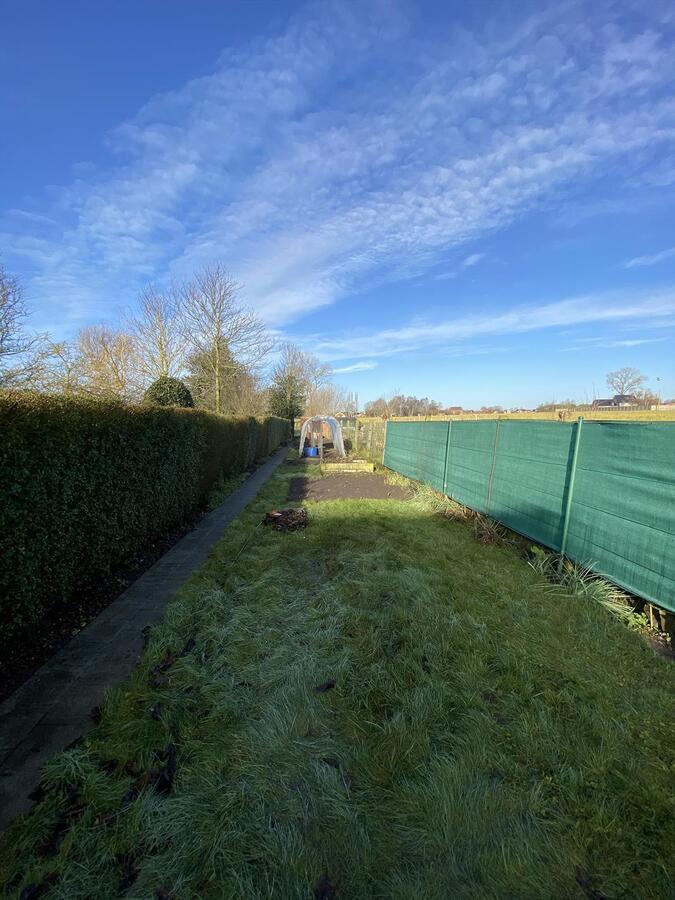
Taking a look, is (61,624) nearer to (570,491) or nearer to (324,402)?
(570,491)

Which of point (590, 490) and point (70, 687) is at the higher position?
point (590, 490)

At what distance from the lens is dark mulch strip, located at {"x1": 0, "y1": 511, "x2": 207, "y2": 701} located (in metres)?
2.60

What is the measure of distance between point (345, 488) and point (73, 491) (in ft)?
23.9

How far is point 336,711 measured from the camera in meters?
2.27

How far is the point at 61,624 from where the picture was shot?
3211 millimetres

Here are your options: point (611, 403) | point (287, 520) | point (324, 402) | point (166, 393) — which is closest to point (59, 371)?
point (166, 393)

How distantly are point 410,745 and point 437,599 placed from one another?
170 centimetres

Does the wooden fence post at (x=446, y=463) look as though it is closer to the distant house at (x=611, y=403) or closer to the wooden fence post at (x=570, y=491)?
the distant house at (x=611, y=403)

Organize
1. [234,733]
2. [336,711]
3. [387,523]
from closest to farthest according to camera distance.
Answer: [234,733] < [336,711] < [387,523]

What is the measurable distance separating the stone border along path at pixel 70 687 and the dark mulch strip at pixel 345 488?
490 centimetres

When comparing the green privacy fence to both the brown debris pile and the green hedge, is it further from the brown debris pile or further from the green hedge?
the green hedge

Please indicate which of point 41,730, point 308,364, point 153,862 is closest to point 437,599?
point 153,862

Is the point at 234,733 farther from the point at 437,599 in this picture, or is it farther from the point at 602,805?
the point at 437,599

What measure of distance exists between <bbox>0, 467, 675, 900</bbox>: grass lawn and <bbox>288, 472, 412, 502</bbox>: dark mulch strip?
18.0 ft
